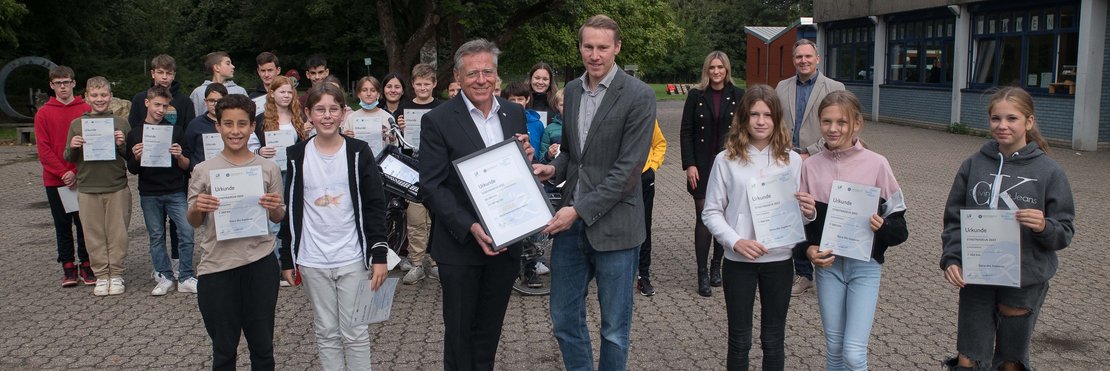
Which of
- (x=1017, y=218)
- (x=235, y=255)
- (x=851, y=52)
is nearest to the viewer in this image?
(x=1017, y=218)

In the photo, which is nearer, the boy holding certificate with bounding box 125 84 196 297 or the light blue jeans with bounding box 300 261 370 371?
the light blue jeans with bounding box 300 261 370 371

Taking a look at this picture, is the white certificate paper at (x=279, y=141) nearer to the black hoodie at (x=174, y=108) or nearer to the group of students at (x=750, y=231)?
the black hoodie at (x=174, y=108)

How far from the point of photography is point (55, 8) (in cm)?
3130

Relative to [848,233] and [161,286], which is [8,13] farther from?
[848,233]

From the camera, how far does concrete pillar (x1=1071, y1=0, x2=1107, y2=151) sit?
17.7 metres

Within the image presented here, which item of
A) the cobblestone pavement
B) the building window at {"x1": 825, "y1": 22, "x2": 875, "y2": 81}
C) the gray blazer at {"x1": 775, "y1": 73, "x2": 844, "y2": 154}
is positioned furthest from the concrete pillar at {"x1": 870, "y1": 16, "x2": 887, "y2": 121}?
the gray blazer at {"x1": 775, "y1": 73, "x2": 844, "y2": 154}

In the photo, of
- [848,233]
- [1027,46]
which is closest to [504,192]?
[848,233]

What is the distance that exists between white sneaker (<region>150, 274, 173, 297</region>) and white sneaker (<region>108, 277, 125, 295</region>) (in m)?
0.24

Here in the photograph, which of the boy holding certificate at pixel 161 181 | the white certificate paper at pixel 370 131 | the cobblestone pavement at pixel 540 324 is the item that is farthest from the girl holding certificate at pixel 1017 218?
the boy holding certificate at pixel 161 181

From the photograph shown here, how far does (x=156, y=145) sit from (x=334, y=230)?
3.22 meters

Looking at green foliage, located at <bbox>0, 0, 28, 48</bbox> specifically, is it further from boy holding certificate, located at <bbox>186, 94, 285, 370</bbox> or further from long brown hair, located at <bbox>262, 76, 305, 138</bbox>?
boy holding certificate, located at <bbox>186, 94, 285, 370</bbox>

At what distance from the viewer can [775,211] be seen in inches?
167

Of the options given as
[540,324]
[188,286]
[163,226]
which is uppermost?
[163,226]

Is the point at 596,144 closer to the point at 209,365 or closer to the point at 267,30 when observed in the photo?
the point at 209,365
